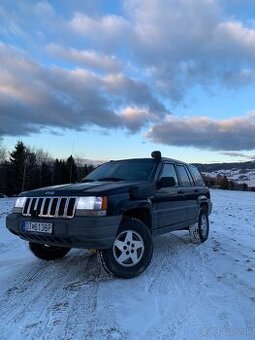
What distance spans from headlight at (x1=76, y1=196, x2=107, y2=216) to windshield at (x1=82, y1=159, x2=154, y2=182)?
1404mm

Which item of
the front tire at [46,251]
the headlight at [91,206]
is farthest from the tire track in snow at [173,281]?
the front tire at [46,251]

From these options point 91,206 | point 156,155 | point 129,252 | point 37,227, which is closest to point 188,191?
point 156,155

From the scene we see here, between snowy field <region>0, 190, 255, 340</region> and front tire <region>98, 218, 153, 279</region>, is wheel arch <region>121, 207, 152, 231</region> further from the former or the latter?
snowy field <region>0, 190, 255, 340</region>

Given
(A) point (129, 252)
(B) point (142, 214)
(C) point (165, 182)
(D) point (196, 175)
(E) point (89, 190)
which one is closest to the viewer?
(E) point (89, 190)

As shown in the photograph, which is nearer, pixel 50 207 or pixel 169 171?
pixel 50 207

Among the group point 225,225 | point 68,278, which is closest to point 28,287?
point 68,278

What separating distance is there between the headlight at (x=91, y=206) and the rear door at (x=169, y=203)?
146 cm

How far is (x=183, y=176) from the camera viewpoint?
26.2ft

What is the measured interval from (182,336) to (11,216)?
3365 mm

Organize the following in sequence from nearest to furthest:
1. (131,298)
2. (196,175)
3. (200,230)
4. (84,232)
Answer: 1. (131,298)
2. (84,232)
3. (200,230)
4. (196,175)

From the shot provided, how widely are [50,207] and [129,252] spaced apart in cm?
129

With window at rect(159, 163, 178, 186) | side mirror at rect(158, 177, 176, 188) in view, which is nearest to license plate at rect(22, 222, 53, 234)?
side mirror at rect(158, 177, 176, 188)

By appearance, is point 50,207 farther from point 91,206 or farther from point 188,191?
point 188,191

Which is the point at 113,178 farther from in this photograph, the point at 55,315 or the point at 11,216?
the point at 55,315
